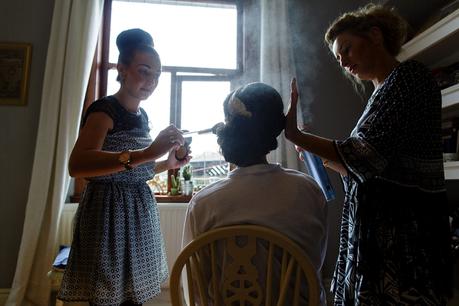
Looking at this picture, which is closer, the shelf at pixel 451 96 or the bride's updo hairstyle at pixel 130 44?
the bride's updo hairstyle at pixel 130 44

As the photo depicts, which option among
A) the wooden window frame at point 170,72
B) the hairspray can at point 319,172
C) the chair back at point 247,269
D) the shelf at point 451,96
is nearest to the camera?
the chair back at point 247,269

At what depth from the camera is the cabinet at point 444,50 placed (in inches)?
60.1

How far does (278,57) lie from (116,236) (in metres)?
1.72

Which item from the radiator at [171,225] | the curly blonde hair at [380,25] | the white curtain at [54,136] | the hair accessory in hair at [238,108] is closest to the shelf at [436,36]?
the curly blonde hair at [380,25]

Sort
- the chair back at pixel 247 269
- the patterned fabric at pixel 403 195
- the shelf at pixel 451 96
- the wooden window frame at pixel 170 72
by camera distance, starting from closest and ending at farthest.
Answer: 1. the chair back at pixel 247 269
2. the patterned fabric at pixel 403 195
3. the shelf at pixel 451 96
4. the wooden window frame at pixel 170 72

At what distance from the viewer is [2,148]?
2.07 metres

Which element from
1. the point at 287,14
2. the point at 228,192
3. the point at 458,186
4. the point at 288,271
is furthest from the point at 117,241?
the point at 287,14

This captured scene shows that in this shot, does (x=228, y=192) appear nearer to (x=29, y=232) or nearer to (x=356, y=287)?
(x=356, y=287)

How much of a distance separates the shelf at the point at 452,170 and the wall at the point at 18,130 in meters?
2.48

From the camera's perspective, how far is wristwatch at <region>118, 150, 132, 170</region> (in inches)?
34.4

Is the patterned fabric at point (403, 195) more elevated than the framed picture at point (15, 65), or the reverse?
the framed picture at point (15, 65)

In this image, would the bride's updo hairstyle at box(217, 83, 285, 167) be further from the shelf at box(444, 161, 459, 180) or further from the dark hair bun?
the shelf at box(444, 161, 459, 180)

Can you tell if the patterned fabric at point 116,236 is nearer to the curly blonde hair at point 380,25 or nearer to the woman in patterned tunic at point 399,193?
the woman in patterned tunic at point 399,193

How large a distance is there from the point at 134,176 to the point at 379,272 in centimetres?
75
